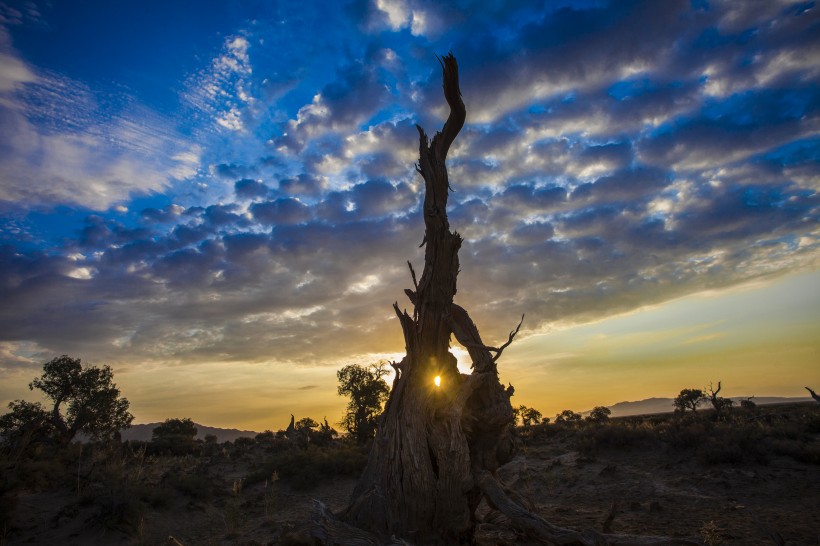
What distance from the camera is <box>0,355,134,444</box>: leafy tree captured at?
1188 inches

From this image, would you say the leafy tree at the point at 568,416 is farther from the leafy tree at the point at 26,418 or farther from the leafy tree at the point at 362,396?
the leafy tree at the point at 26,418

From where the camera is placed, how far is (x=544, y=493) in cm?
1548

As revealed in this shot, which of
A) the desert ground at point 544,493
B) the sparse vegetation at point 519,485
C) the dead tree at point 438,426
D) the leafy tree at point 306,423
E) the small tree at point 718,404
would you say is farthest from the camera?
the leafy tree at point 306,423

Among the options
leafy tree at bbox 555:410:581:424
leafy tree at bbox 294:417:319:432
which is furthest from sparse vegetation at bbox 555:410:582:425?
leafy tree at bbox 294:417:319:432

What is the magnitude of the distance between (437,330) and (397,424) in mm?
2180

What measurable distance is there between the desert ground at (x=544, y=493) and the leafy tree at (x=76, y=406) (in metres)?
11.8

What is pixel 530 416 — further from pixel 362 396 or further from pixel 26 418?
pixel 26 418

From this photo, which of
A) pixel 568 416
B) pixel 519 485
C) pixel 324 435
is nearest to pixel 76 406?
pixel 324 435

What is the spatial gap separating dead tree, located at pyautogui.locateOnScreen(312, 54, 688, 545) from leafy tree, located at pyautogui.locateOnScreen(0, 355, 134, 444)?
31.8 m

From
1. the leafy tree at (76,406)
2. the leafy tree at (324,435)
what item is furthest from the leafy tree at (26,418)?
the leafy tree at (324,435)

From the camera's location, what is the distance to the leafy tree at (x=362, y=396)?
99.1 ft

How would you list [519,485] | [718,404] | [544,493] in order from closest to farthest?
1. [544,493]
2. [519,485]
3. [718,404]

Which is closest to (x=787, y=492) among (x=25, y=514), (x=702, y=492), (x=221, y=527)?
(x=702, y=492)

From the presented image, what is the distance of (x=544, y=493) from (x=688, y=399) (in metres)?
42.2
